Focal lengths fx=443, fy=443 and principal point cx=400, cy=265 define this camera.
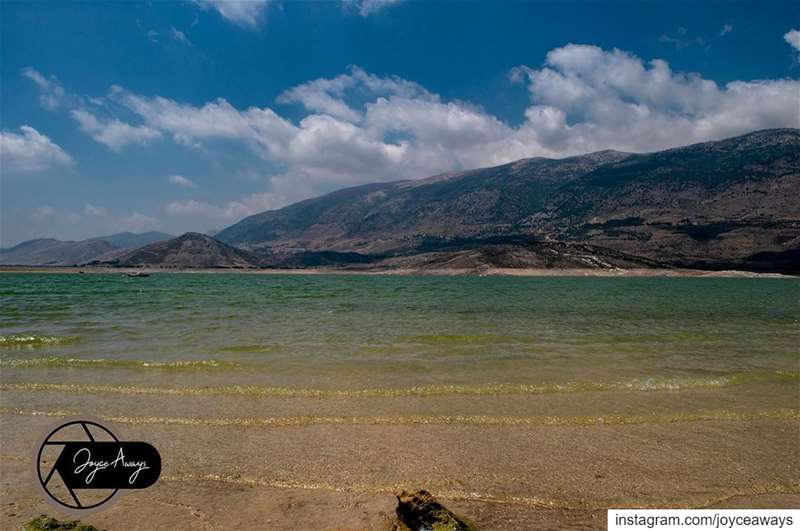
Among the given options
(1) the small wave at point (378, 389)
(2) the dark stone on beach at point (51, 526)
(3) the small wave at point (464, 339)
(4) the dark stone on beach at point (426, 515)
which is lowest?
(3) the small wave at point (464, 339)

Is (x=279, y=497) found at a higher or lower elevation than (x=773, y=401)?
higher

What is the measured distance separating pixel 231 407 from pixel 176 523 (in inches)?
195

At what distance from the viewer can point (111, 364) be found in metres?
14.3

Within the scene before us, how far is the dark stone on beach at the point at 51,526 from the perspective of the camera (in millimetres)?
4851

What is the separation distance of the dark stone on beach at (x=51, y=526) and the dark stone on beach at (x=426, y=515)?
356cm

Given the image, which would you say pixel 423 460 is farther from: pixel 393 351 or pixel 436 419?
pixel 393 351

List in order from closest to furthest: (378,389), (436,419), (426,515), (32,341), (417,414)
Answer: (426,515) < (436,419) < (417,414) < (378,389) < (32,341)

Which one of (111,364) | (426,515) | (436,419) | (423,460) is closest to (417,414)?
(436,419)

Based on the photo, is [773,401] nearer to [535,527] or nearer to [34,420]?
[535,527]

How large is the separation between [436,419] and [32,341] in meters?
18.4

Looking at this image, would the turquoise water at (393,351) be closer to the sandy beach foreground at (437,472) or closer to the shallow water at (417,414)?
the shallow water at (417,414)

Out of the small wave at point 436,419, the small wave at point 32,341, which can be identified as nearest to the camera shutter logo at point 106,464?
the small wave at point 436,419

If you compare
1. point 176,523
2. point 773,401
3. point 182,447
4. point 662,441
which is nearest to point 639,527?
point 662,441

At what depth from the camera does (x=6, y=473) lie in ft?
21.7
